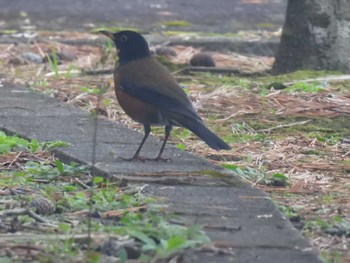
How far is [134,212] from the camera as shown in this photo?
4312mm

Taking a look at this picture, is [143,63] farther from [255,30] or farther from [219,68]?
[255,30]

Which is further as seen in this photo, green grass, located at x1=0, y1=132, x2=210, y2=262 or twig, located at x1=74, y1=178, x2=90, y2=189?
twig, located at x1=74, y1=178, x2=90, y2=189

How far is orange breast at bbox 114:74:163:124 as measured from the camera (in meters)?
6.00

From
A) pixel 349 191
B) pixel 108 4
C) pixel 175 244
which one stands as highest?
pixel 175 244

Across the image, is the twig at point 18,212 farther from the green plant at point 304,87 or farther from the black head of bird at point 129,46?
the green plant at point 304,87

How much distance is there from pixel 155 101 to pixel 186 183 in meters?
1.11

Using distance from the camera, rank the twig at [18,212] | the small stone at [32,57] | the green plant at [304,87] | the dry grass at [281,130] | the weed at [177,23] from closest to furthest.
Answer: the twig at [18,212] < the dry grass at [281,130] < the green plant at [304,87] < the small stone at [32,57] < the weed at [177,23]

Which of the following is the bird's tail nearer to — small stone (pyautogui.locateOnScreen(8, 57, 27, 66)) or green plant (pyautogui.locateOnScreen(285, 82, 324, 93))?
green plant (pyautogui.locateOnScreen(285, 82, 324, 93))

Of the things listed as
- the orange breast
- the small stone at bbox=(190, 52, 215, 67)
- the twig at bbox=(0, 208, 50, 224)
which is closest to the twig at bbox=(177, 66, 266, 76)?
the small stone at bbox=(190, 52, 215, 67)

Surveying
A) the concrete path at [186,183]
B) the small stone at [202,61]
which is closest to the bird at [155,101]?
the concrete path at [186,183]

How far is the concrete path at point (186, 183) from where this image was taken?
383 centimetres

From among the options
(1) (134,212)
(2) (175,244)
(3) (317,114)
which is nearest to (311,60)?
(3) (317,114)

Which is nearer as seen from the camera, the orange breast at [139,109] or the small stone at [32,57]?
the orange breast at [139,109]

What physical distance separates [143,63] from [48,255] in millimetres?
2838
